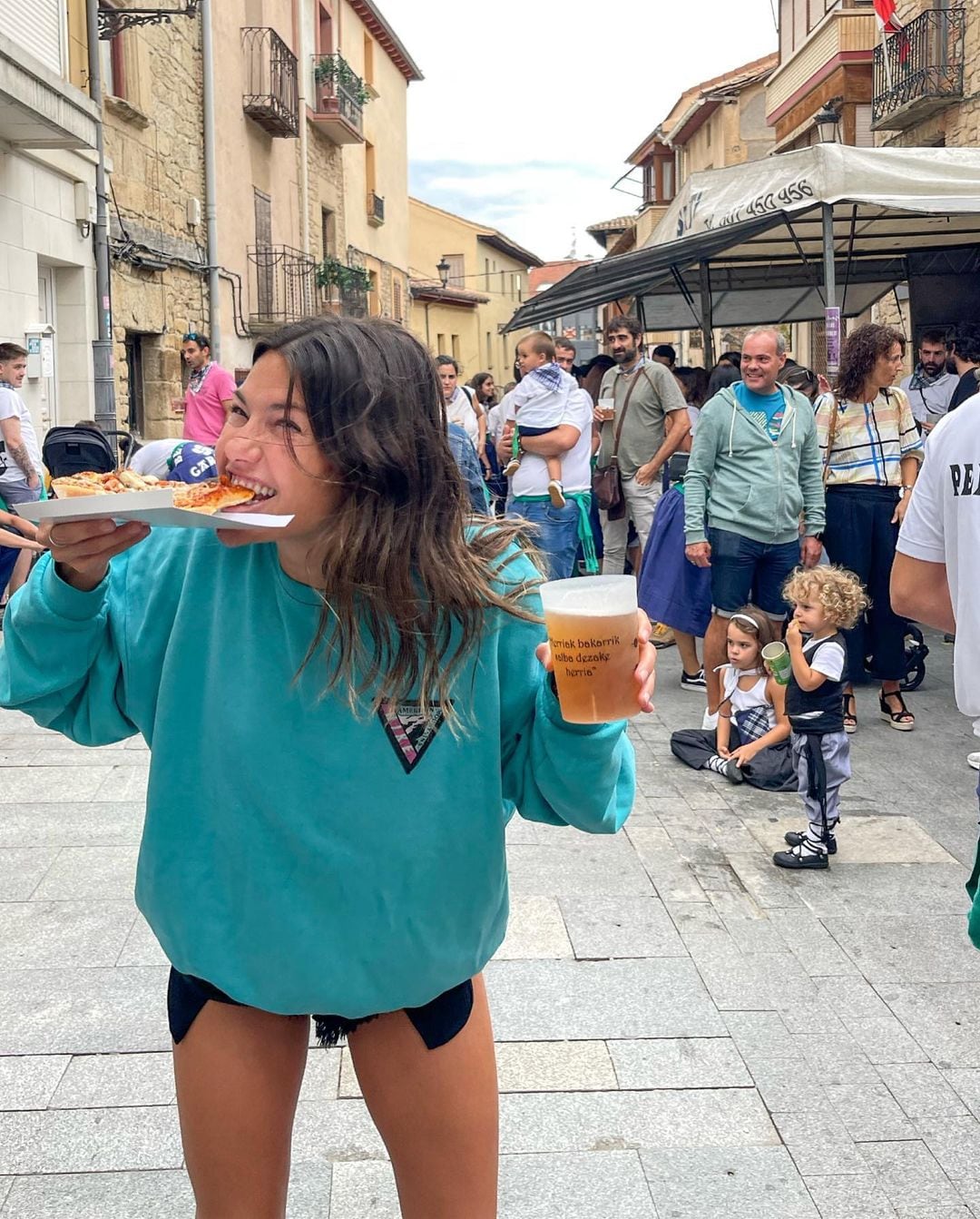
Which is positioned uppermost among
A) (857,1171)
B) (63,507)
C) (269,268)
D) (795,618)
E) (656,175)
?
(656,175)

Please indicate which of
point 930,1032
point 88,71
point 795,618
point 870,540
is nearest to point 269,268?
point 88,71

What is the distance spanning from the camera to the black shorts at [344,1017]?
67.1 inches

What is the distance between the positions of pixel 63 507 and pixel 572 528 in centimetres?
669

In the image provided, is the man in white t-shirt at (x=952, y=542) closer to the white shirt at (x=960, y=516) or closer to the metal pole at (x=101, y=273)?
the white shirt at (x=960, y=516)

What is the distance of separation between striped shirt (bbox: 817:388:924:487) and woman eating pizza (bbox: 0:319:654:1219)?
5119mm

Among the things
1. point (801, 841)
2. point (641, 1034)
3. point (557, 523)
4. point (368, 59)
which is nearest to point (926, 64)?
point (557, 523)

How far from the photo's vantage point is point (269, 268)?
21.9m

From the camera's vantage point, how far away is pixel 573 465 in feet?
26.3

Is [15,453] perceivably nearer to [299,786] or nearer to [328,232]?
[299,786]

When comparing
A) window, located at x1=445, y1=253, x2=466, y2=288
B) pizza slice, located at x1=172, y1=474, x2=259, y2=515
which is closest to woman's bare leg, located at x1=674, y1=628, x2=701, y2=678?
pizza slice, located at x1=172, y1=474, x2=259, y2=515

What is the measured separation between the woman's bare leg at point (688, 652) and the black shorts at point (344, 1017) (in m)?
5.49

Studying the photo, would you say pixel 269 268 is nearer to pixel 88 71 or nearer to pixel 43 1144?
pixel 88 71

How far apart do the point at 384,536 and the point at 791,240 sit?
926 centimetres

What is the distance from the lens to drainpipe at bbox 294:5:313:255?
2441 cm
